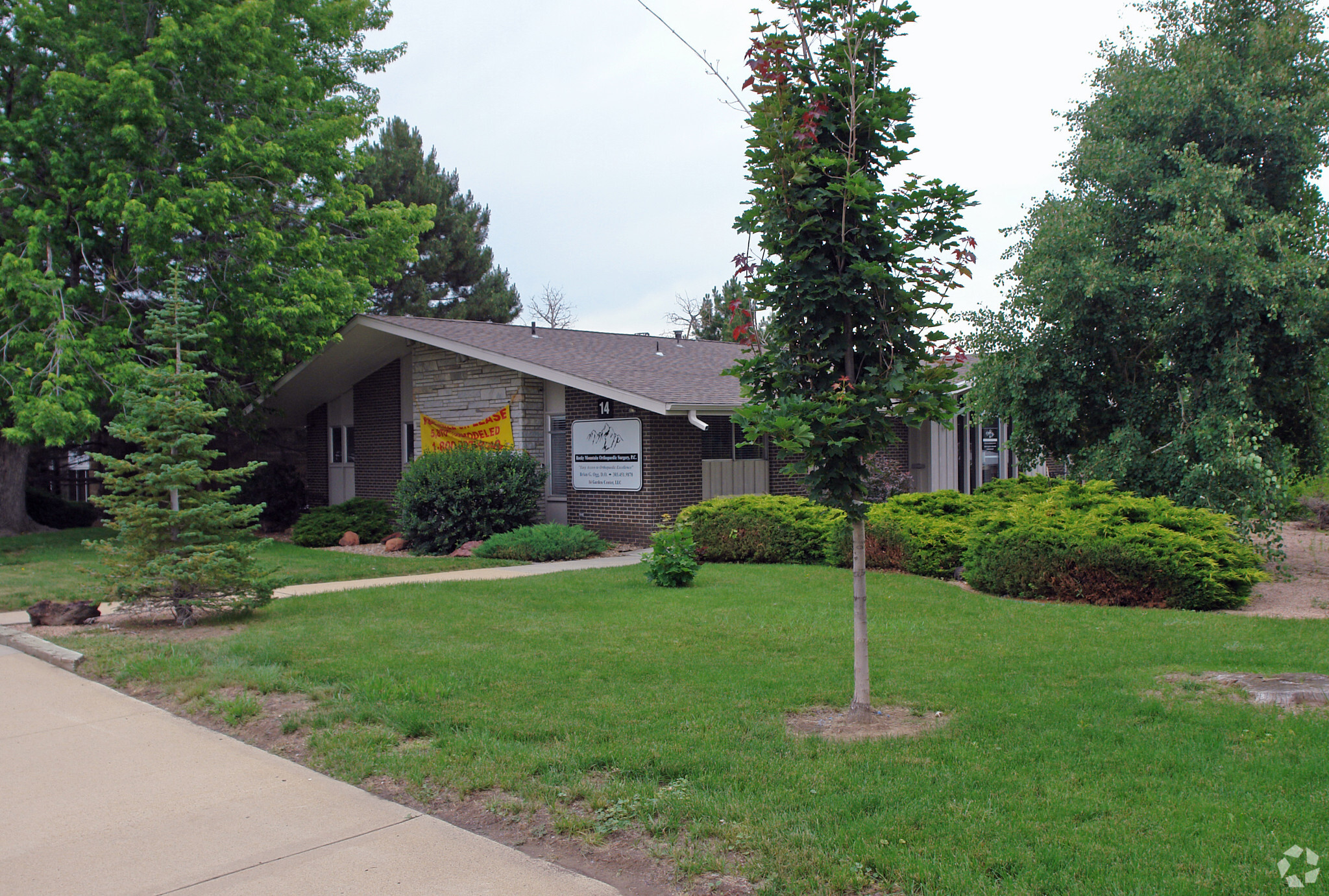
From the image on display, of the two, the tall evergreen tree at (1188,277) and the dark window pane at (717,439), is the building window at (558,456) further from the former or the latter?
the tall evergreen tree at (1188,277)

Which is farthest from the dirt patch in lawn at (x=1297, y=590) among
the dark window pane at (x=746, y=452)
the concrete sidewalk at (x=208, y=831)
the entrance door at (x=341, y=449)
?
the entrance door at (x=341, y=449)

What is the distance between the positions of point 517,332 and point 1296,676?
16.9 m

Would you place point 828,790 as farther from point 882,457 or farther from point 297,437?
point 297,437

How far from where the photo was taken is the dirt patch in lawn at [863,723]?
219 inches

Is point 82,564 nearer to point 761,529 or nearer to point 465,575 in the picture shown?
point 465,575

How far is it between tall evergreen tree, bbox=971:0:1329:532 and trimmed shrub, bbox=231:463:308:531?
54.8 ft

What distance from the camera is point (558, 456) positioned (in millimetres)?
18375

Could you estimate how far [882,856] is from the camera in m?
3.83

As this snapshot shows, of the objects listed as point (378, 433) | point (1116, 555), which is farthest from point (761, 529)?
point (378, 433)

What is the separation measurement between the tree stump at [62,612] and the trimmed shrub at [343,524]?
27.4 feet

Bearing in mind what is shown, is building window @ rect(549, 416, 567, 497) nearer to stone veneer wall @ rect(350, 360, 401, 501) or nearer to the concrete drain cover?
stone veneer wall @ rect(350, 360, 401, 501)

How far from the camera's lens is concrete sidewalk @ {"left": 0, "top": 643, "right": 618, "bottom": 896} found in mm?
4012

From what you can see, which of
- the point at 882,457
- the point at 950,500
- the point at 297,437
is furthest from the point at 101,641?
the point at 297,437

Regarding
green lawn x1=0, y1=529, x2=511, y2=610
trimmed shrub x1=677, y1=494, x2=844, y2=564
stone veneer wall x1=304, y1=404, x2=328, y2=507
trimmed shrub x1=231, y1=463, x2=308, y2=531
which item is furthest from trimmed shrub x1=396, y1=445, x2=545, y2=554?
trimmed shrub x1=231, y1=463, x2=308, y2=531
